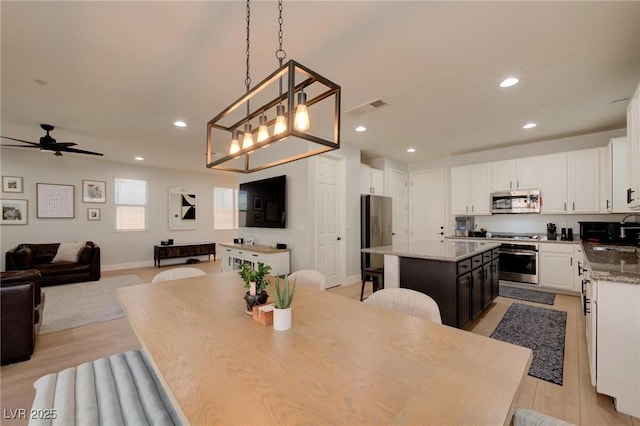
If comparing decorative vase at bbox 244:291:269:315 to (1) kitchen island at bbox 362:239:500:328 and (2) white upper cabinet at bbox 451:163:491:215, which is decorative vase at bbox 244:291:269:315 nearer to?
(1) kitchen island at bbox 362:239:500:328

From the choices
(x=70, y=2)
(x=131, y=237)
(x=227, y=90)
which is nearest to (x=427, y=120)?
(x=227, y=90)

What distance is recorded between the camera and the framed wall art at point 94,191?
21.0 ft

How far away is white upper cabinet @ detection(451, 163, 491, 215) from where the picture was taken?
5391mm

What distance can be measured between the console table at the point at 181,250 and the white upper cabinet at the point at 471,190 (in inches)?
253

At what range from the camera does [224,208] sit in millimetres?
8828

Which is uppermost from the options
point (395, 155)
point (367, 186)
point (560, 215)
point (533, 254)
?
point (395, 155)

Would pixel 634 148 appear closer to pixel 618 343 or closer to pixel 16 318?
A: pixel 618 343

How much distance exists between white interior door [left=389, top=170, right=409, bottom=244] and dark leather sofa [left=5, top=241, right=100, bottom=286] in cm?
642

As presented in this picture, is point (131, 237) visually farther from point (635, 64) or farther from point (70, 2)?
point (635, 64)

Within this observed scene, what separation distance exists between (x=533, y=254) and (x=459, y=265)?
2.77 meters

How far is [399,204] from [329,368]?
6092 millimetres

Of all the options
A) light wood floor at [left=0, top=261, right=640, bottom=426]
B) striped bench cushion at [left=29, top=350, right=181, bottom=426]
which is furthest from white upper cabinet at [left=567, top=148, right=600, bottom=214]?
striped bench cushion at [left=29, top=350, right=181, bottom=426]

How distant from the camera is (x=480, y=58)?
2404 millimetres

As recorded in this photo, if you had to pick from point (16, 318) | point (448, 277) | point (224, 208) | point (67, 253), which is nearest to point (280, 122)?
point (448, 277)
